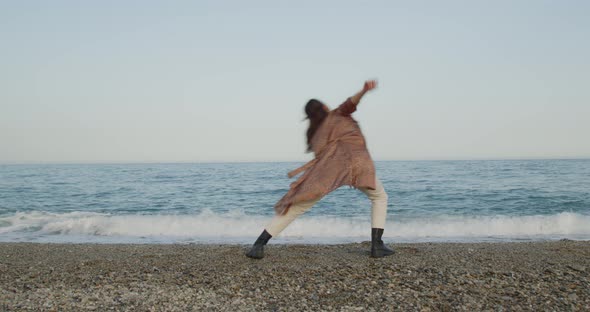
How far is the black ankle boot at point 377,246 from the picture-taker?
17.1 ft

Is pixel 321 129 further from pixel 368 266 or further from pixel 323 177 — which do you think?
pixel 368 266

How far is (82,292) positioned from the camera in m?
3.96

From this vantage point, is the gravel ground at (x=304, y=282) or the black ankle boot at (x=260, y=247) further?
the black ankle boot at (x=260, y=247)

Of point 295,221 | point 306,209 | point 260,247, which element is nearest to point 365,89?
point 306,209

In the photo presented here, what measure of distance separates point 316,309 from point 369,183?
1.77 metres

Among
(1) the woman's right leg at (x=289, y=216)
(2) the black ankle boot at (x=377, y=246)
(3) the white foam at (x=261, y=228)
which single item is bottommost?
(3) the white foam at (x=261, y=228)

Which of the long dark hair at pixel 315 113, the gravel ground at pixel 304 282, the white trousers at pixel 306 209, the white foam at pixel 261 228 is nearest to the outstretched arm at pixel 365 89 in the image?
the long dark hair at pixel 315 113

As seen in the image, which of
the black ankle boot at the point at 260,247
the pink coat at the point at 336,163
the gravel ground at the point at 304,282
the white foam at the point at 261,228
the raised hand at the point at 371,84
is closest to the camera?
the gravel ground at the point at 304,282

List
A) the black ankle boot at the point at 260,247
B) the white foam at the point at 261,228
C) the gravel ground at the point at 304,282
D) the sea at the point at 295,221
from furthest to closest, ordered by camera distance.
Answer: the sea at the point at 295,221
the white foam at the point at 261,228
the black ankle boot at the point at 260,247
the gravel ground at the point at 304,282

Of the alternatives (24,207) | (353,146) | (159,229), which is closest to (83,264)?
(353,146)

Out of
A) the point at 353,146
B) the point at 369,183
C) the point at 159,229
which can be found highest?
the point at 353,146

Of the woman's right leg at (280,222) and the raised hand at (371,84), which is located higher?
the raised hand at (371,84)

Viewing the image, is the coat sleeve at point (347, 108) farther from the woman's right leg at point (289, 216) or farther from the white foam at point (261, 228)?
the white foam at point (261, 228)

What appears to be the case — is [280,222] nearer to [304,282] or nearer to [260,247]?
[260,247]
